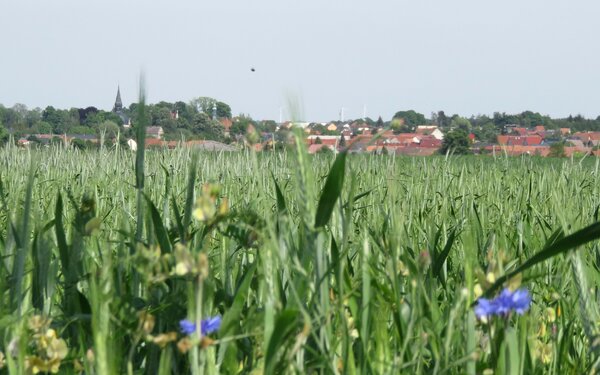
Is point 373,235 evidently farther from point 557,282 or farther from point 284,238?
point 557,282

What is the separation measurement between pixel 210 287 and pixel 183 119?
5.53 feet

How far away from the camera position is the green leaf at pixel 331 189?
0.84m

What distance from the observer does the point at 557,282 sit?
1693 mm

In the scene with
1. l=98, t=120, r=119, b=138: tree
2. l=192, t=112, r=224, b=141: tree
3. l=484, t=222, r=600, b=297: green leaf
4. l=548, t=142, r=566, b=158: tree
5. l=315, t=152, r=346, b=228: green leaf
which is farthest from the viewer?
l=548, t=142, r=566, b=158: tree

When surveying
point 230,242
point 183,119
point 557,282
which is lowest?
point 557,282

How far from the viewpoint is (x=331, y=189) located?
852mm

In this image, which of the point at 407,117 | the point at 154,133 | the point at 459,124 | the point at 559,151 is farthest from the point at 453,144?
the point at 407,117

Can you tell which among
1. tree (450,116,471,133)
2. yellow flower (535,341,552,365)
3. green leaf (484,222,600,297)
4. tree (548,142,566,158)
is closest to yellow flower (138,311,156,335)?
green leaf (484,222,600,297)

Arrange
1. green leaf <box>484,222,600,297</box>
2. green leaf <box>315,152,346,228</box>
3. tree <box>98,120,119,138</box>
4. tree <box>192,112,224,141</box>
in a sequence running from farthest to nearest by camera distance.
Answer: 1. tree <box>98,120,119,138</box>
2. tree <box>192,112,224,141</box>
3. green leaf <box>315,152,346,228</box>
4. green leaf <box>484,222,600,297</box>

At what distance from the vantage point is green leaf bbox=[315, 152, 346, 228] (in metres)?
0.84

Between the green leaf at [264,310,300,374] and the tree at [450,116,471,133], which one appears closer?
the green leaf at [264,310,300,374]

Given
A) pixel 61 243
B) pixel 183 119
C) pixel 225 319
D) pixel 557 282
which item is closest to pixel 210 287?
pixel 225 319

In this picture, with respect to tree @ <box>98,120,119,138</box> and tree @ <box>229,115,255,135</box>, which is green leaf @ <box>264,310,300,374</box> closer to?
tree @ <box>229,115,255,135</box>

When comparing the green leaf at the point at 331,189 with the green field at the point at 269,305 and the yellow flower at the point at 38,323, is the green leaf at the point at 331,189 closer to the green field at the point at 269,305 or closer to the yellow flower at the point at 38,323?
the green field at the point at 269,305
